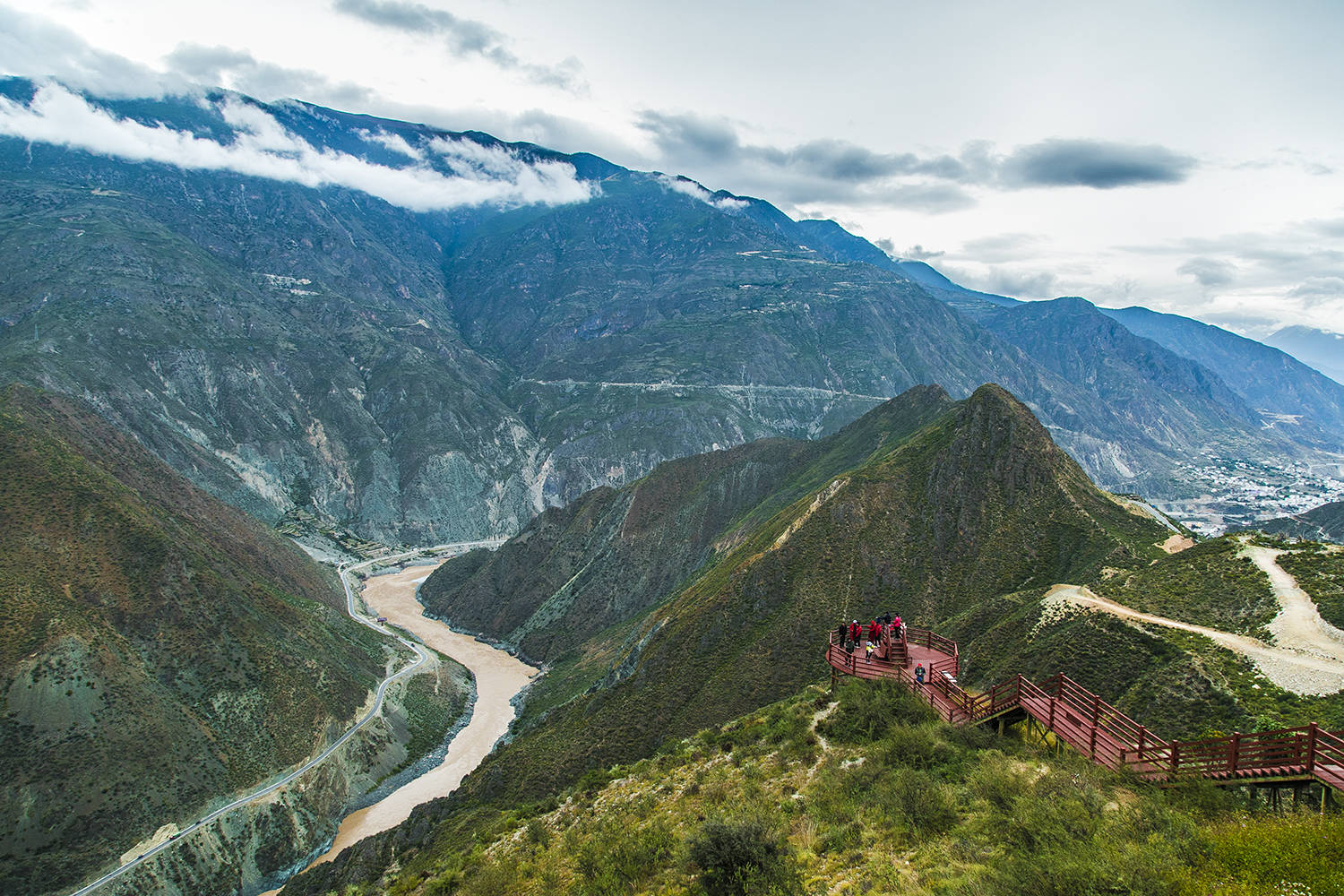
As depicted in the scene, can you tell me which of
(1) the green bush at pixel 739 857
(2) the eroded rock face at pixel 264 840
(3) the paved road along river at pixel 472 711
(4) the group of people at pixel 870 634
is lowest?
(3) the paved road along river at pixel 472 711

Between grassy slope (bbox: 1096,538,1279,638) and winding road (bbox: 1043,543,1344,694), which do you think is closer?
winding road (bbox: 1043,543,1344,694)

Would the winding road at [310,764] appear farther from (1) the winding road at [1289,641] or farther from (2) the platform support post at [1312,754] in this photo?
(2) the platform support post at [1312,754]

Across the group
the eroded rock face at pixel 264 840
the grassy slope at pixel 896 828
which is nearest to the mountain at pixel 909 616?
the grassy slope at pixel 896 828

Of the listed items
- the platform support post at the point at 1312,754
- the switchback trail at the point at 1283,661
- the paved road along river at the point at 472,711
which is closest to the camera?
the platform support post at the point at 1312,754

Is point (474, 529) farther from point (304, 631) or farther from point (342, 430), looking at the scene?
point (304, 631)

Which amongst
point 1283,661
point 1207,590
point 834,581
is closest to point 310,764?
point 834,581

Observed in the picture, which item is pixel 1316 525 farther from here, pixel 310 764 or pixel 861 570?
pixel 310 764

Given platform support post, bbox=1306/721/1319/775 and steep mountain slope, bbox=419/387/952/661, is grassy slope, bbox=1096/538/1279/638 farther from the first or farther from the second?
steep mountain slope, bbox=419/387/952/661

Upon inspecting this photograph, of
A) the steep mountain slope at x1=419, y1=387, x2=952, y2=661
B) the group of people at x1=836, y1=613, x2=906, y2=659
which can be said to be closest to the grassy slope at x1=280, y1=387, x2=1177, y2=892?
the group of people at x1=836, y1=613, x2=906, y2=659
